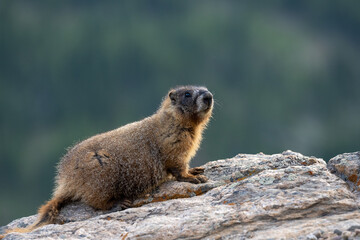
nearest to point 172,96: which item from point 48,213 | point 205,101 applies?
point 205,101

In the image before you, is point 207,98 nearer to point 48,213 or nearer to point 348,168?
point 348,168

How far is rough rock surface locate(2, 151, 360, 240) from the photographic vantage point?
622cm

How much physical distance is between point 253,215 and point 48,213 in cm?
377

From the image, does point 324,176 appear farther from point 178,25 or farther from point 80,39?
point 80,39

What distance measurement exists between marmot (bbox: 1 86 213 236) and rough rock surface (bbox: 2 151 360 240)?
1357 mm

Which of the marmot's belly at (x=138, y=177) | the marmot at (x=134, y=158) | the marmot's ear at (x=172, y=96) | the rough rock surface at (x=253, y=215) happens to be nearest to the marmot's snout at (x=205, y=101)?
the marmot at (x=134, y=158)

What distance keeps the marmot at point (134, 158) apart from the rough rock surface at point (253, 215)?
136cm

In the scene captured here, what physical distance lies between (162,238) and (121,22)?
139303 millimetres

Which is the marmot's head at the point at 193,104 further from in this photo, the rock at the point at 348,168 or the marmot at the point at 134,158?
the rock at the point at 348,168

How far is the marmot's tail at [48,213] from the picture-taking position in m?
8.62

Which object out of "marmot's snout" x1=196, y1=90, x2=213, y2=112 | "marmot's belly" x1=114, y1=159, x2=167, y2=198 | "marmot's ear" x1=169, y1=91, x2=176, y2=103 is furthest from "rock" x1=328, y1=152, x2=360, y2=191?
"marmot's ear" x1=169, y1=91, x2=176, y2=103

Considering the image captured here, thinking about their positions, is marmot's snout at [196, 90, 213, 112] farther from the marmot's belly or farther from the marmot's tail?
the marmot's tail

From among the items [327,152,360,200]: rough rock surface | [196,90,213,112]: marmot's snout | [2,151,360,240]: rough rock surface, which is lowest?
[2,151,360,240]: rough rock surface

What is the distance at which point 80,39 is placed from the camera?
13638 centimetres
